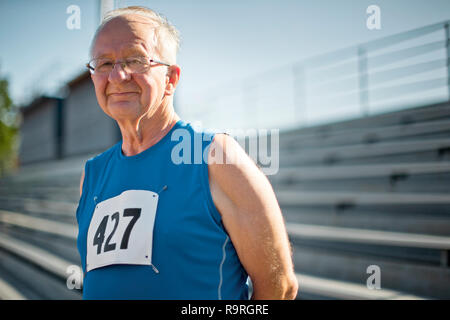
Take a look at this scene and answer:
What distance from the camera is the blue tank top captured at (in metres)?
0.90

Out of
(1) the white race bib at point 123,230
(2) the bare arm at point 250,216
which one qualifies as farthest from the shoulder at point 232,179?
(1) the white race bib at point 123,230

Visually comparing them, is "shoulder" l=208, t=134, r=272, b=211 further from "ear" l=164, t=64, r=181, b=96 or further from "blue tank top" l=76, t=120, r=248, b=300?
"ear" l=164, t=64, r=181, b=96

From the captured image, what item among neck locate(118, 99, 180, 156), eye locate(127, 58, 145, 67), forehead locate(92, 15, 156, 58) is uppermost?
forehead locate(92, 15, 156, 58)

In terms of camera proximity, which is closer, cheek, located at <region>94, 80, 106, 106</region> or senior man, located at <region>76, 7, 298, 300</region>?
senior man, located at <region>76, 7, 298, 300</region>

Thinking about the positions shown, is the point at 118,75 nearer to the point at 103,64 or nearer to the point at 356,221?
the point at 103,64

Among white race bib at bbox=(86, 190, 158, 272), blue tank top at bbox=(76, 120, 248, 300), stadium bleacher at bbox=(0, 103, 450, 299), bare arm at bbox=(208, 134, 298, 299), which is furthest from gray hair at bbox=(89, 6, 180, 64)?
stadium bleacher at bbox=(0, 103, 450, 299)

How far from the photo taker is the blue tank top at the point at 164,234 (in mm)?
903

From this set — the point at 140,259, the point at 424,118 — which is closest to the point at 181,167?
the point at 140,259

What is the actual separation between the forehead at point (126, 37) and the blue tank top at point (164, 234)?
0.25m

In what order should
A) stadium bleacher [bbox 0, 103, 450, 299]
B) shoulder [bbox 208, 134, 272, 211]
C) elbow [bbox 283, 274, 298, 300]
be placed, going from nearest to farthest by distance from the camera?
shoulder [bbox 208, 134, 272, 211], elbow [bbox 283, 274, 298, 300], stadium bleacher [bbox 0, 103, 450, 299]

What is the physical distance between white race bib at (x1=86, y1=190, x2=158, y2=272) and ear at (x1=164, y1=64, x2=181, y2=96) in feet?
1.07

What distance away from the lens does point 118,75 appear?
1.00 m

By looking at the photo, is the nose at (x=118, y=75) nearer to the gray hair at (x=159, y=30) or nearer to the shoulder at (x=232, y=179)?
the gray hair at (x=159, y=30)

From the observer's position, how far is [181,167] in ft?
3.15
